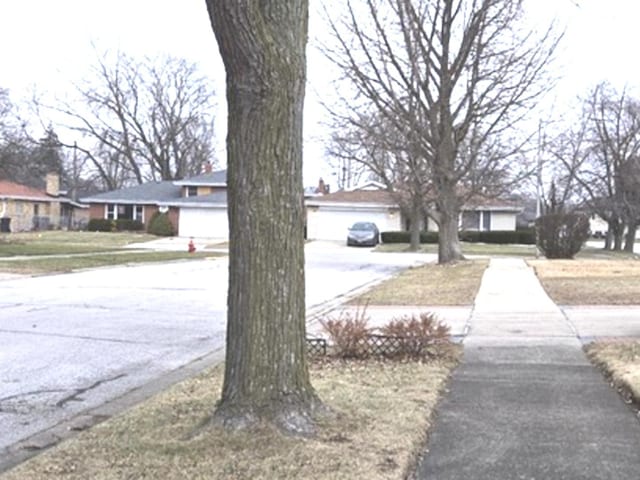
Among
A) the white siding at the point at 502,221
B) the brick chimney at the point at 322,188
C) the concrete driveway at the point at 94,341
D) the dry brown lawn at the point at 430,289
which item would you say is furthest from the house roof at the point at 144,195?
the dry brown lawn at the point at 430,289

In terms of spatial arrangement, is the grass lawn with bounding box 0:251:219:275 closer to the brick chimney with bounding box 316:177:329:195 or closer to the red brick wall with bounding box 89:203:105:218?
the red brick wall with bounding box 89:203:105:218

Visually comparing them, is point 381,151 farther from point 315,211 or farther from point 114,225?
point 114,225

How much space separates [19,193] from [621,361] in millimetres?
62155

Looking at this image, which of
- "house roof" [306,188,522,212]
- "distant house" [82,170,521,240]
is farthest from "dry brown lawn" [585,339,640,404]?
"house roof" [306,188,522,212]

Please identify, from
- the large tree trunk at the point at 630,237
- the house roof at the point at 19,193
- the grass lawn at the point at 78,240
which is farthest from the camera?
the house roof at the point at 19,193

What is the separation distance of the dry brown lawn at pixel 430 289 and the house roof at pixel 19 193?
47175mm

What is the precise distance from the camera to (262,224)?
514cm

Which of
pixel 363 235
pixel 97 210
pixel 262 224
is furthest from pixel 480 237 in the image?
pixel 262 224

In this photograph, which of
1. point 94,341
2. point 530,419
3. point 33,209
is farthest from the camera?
point 33,209

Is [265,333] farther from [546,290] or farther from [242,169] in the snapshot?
[546,290]

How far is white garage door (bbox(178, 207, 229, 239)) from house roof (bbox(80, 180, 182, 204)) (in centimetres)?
392

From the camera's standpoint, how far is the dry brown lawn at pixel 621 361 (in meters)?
6.77

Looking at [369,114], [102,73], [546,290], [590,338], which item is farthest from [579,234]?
[102,73]

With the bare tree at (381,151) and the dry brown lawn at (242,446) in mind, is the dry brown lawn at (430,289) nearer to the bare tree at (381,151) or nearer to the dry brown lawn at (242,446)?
the bare tree at (381,151)
